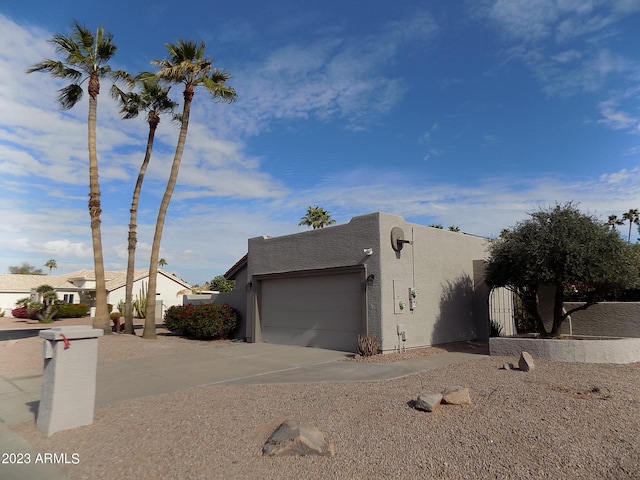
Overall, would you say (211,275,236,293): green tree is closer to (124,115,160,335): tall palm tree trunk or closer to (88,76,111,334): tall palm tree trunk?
(124,115,160,335): tall palm tree trunk

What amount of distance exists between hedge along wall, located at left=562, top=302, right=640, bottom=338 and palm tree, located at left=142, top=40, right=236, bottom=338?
1572 cm

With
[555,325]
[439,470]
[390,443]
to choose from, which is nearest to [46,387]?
[390,443]

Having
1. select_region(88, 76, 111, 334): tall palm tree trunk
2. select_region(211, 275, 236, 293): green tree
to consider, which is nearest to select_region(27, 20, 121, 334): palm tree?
select_region(88, 76, 111, 334): tall palm tree trunk

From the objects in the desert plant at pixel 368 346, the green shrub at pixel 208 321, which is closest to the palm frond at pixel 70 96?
the green shrub at pixel 208 321

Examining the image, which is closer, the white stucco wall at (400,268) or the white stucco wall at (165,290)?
the white stucco wall at (400,268)

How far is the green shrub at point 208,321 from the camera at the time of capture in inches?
704

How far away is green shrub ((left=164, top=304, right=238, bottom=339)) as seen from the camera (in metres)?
17.9

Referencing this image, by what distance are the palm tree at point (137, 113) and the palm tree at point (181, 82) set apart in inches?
102

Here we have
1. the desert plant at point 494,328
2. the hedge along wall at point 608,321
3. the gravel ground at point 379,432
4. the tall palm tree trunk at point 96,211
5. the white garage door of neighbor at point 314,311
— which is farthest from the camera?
the tall palm tree trunk at point 96,211

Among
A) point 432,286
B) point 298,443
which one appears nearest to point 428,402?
point 298,443

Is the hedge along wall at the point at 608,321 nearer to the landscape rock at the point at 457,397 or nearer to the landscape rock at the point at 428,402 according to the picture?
the landscape rock at the point at 457,397

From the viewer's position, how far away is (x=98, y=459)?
507cm

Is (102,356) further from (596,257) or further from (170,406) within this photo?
(596,257)

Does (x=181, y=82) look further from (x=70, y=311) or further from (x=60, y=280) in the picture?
(x=60, y=280)
